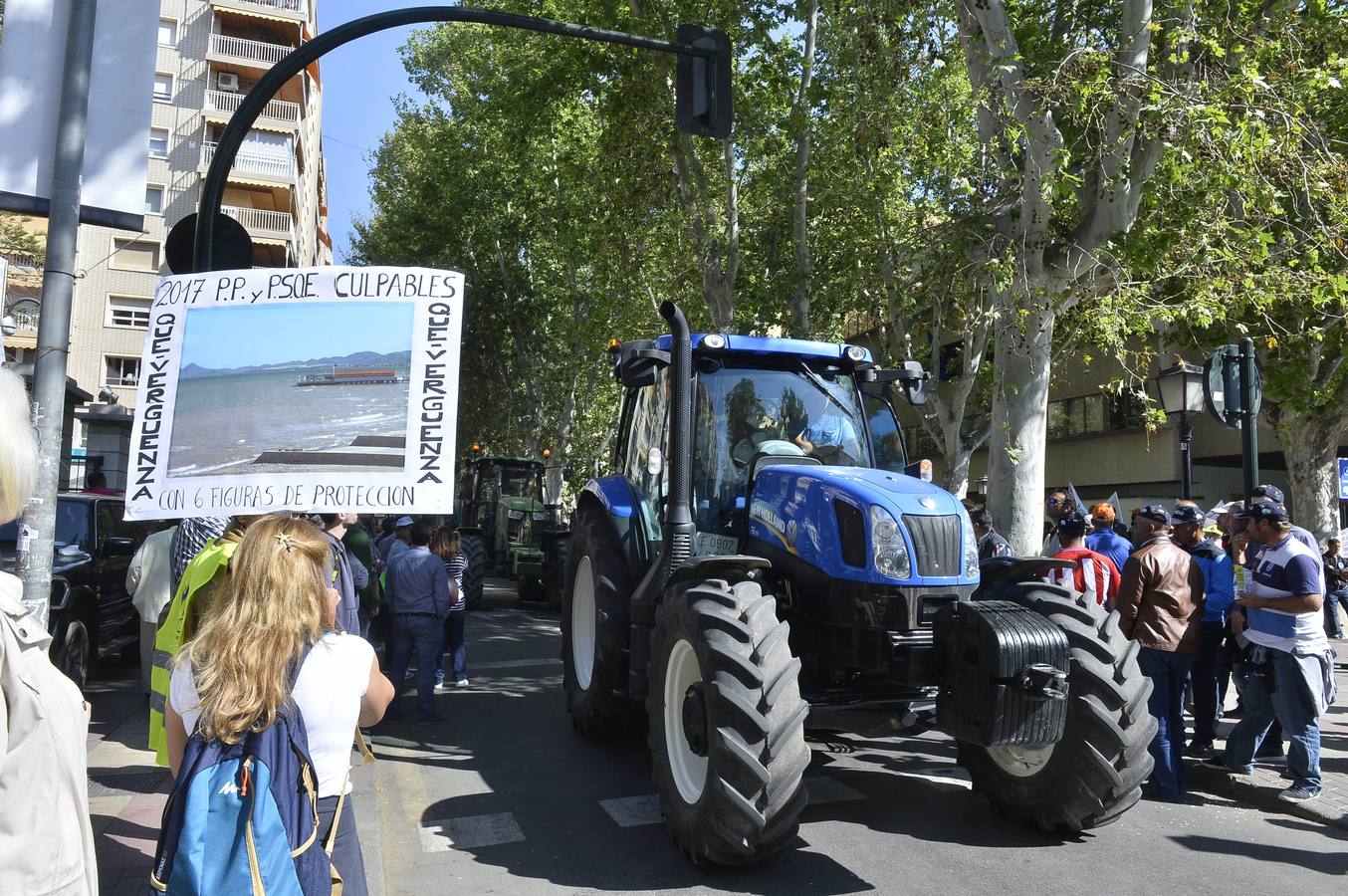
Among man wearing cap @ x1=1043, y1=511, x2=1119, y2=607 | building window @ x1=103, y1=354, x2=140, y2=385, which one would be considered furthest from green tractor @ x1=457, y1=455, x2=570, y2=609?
building window @ x1=103, y1=354, x2=140, y2=385

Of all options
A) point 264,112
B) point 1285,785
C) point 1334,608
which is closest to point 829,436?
point 1285,785

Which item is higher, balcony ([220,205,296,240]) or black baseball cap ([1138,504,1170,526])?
balcony ([220,205,296,240])

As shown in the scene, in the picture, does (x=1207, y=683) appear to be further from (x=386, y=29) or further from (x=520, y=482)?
(x=520, y=482)

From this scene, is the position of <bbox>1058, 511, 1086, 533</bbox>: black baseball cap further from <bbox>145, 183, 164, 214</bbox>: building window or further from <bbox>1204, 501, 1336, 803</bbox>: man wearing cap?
<bbox>145, 183, 164, 214</bbox>: building window

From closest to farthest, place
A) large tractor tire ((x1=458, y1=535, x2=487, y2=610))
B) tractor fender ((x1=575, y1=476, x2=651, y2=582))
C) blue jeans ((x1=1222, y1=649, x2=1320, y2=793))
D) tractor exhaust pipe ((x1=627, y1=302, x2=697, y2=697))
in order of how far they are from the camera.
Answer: tractor exhaust pipe ((x1=627, y1=302, x2=697, y2=697)) < blue jeans ((x1=1222, y1=649, x2=1320, y2=793)) < tractor fender ((x1=575, y1=476, x2=651, y2=582)) < large tractor tire ((x1=458, y1=535, x2=487, y2=610))

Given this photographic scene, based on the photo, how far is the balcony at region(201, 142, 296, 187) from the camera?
136ft

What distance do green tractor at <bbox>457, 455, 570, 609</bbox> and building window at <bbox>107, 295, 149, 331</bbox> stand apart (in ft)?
70.3

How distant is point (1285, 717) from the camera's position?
250 inches

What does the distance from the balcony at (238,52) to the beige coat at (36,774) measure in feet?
148

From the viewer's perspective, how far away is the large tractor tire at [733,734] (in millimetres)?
4605

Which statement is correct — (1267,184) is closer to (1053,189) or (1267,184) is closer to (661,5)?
(1053,189)

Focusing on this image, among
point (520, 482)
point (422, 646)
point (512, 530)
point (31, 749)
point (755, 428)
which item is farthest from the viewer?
point (520, 482)

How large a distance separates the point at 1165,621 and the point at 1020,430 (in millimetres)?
3004

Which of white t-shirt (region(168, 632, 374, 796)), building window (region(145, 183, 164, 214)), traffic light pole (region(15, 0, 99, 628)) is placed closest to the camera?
white t-shirt (region(168, 632, 374, 796))
